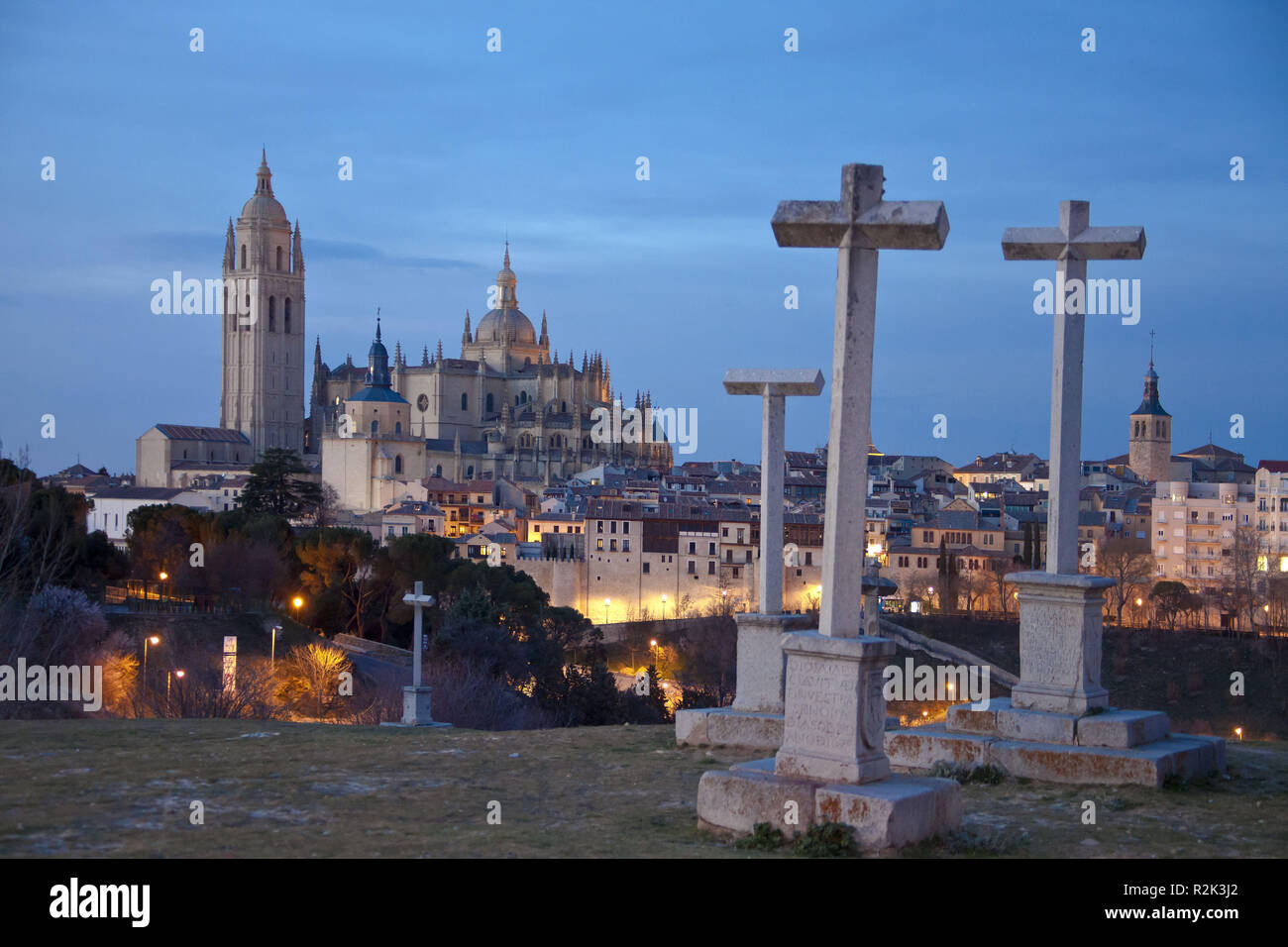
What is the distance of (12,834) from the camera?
6480mm

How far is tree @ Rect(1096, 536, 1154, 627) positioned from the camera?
54688 millimetres

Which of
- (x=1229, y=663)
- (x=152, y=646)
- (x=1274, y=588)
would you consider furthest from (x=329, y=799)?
(x=1274, y=588)

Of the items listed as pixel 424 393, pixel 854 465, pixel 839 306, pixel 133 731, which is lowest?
pixel 133 731

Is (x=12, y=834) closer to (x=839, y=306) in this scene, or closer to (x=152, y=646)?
(x=839, y=306)

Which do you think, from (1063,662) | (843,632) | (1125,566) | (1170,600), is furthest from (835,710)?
(1125,566)

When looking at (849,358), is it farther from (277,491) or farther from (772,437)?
(277,491)

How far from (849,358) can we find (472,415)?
10712 cm

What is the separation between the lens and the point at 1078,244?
8.96 meters

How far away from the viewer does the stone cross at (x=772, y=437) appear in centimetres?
1041

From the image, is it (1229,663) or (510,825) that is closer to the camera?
(510,825)

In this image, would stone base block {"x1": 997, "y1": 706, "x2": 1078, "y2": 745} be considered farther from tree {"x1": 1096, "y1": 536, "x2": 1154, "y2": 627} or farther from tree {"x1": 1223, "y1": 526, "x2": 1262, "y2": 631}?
tree {"x1": 1096, "y1": 536, "x2": 1154, "y2": 627}

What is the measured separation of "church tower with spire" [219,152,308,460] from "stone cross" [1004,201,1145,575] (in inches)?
4410
